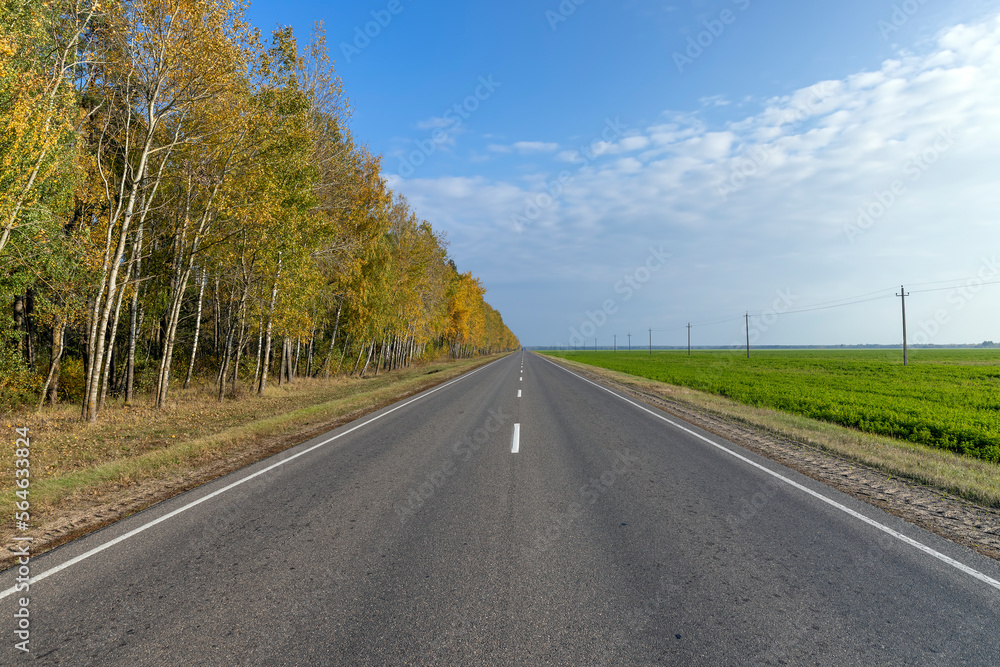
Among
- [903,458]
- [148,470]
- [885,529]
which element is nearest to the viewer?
[885,529]

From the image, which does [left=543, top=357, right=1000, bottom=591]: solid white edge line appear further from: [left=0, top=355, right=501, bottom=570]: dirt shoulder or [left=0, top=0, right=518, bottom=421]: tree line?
[left=0, top=0, right=518, bottom=421]: tree line

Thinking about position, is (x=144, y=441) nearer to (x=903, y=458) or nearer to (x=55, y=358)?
(x=55, y=358)

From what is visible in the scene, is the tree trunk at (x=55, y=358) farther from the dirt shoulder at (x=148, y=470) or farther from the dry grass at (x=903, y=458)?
the dry grass at (x=903, y=458)

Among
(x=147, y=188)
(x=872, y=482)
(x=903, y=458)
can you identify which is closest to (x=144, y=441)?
(x=147, y=188)

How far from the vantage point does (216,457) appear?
26.1 ft

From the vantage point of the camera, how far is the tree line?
31.7 ft

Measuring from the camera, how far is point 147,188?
14.0 metres

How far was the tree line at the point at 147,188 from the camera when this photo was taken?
31.7 feet

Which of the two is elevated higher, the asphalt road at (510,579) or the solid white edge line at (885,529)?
the solid white edge line at (885,529)

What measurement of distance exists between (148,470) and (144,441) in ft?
10.00

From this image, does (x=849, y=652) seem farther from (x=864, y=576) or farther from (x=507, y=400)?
Result: (x=507, y=400)

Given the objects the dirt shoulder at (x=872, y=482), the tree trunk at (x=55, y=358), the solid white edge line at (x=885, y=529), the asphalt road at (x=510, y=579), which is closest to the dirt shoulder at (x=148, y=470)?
the asphalt road at (x=510, y=579)

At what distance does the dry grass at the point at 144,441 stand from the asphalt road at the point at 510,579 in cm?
156

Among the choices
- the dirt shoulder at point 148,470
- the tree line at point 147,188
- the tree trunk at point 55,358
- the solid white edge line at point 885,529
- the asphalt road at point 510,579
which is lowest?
the dirt shoulder at point 148,470
